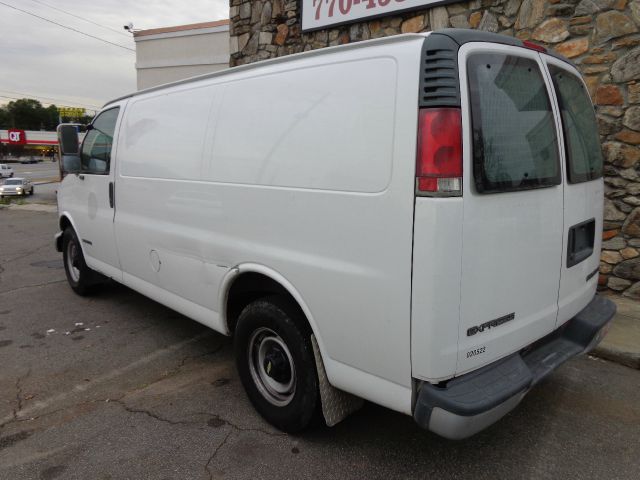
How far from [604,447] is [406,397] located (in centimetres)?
146

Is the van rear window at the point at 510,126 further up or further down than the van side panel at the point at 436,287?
further up

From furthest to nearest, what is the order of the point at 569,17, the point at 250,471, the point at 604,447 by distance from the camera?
the point at 569,17 → the point at 604,447 → the point at 250,471

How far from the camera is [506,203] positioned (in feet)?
7.23

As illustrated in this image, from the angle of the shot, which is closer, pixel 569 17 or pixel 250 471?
pixel 250 471

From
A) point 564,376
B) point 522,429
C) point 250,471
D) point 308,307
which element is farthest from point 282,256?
point 564,376

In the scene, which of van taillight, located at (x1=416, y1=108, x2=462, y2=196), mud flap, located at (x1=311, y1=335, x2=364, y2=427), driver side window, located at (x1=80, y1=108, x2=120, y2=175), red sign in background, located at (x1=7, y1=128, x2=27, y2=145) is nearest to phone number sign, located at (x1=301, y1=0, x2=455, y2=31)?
driver side window, located at (x1=80, y1=108, x2=120, y2=175)

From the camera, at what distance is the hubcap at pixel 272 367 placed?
2899 mm

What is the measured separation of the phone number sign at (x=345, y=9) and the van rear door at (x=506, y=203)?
3.93 m

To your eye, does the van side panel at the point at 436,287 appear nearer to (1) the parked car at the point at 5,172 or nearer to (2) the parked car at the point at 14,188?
(2) the parked car at the point at 14,188

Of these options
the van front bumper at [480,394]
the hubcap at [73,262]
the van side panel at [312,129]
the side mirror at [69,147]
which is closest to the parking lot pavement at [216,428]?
the van front bumper at [480,394]

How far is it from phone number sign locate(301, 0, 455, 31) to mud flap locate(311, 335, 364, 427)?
15.8 feet

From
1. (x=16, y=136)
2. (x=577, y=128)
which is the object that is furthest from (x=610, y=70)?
(x=16, y=136)

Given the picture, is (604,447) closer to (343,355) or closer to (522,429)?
(522,429)

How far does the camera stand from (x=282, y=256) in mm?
2672
